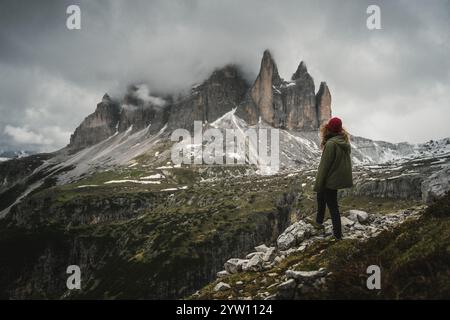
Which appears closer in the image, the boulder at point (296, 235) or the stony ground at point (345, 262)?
the stony ground at point (345, 262)

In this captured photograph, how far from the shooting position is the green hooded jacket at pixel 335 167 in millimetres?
18766

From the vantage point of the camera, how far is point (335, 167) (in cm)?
1889

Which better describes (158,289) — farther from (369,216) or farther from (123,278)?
(369,216)

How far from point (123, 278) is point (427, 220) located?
169 metres

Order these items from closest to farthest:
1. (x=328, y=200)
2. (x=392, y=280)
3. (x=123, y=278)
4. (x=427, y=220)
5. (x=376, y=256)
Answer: (x=392, y=280) → (x=376, y=256) → (x=427, y=220) → (x=328, y=200) → (x=123, y=278)

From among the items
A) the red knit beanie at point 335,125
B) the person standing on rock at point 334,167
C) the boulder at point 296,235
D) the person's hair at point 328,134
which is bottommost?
the boulder at point 296,235

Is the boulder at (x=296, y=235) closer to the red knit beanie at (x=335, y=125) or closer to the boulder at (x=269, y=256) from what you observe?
the boulder at (x=269, y=256)

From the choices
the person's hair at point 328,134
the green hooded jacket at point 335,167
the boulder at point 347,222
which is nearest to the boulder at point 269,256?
the boulder at point 347,222

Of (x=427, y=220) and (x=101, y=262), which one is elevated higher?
(x=427, y=220)

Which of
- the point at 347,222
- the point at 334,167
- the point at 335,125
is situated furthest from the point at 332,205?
the point at 347,222

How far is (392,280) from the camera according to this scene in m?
Answer: 12.5

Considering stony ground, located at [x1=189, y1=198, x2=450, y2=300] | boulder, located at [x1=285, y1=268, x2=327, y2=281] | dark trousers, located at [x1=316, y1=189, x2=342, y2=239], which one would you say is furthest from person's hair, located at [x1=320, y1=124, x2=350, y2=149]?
boulder, located at [x1=285, y1=268, x2=327, y2=281]
